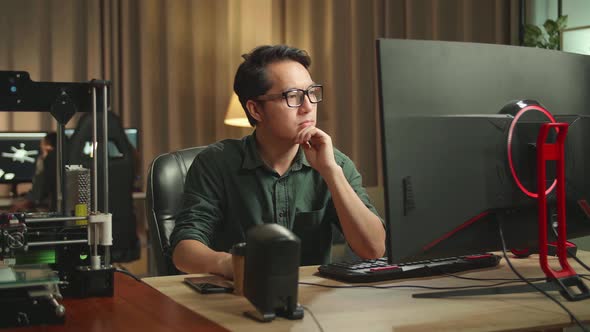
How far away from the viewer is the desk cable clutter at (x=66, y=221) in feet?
3.74

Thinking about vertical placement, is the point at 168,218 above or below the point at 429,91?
below

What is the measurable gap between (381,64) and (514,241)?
0.42 metres

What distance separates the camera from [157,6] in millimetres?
4520

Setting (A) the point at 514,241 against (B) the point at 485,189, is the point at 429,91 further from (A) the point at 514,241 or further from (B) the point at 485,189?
(A) the point at 514,241

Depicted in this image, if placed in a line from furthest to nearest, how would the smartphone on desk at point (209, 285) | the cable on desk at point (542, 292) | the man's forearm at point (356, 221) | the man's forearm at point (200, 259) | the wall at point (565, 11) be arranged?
the wall at point (565, 11), the man's forearm at point (356, 221), the man's forearm at point (200, 259), the smartphone on desk at point (209, 285), the cable on desk at point (542, 292)

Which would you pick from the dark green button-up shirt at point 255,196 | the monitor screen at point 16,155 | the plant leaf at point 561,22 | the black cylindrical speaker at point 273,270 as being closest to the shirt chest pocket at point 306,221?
the dark green button-up shirt at point 255,196

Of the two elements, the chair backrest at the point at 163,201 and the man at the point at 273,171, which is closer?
the man at the point at 273,171

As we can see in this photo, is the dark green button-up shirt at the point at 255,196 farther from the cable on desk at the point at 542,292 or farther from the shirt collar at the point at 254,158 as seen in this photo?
the cable on desk at the point at 542,292

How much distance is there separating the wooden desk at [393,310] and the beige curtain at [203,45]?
3229 mm

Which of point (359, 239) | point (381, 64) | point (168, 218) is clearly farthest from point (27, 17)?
point (381, 64)

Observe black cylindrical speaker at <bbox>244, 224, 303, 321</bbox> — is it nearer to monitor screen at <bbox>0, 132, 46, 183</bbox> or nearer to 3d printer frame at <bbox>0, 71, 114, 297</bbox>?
3d printer frame at <bbox>0, 71, 114, 297</bbox>

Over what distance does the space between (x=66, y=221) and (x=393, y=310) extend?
0.57 meters

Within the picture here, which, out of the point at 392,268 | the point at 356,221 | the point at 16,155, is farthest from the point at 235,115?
the point at 392,268

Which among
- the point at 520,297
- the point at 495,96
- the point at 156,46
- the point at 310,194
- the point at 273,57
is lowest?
the point at 520,297
